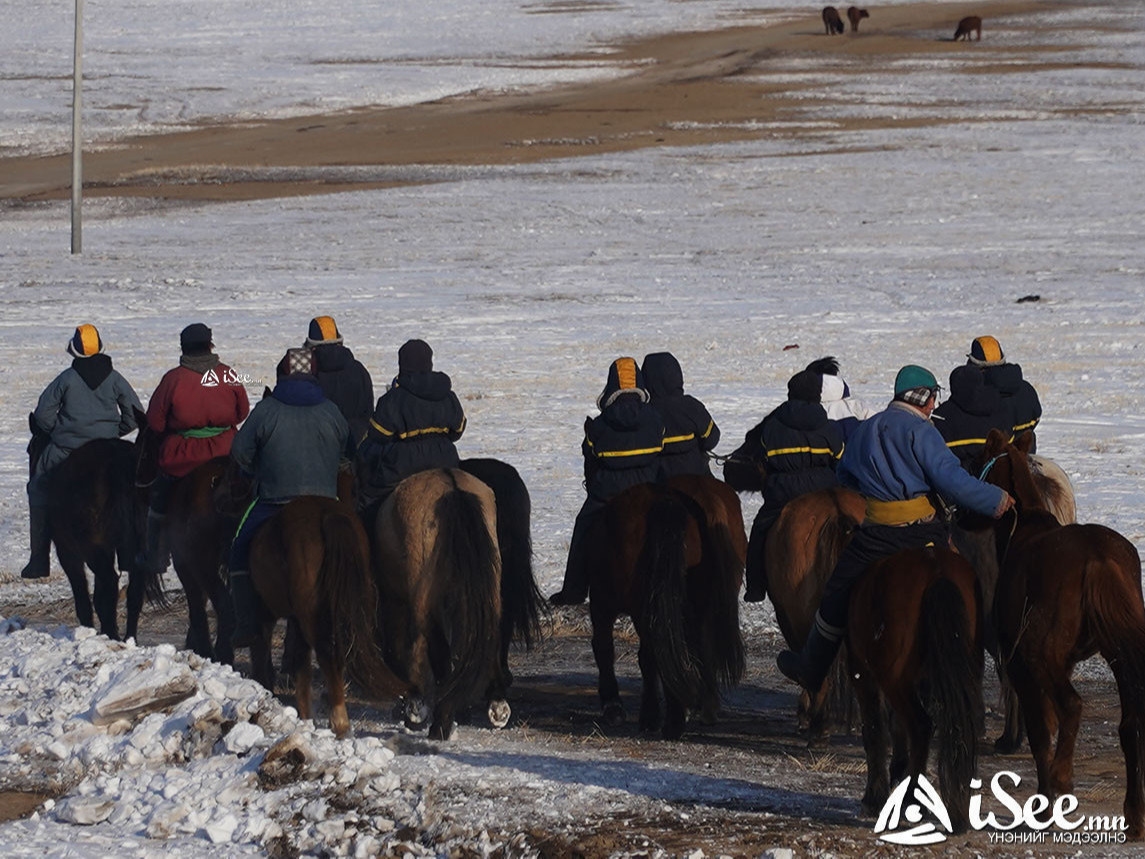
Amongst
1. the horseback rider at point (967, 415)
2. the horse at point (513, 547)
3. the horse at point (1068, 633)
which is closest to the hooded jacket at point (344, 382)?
the horse at point (513, 547)

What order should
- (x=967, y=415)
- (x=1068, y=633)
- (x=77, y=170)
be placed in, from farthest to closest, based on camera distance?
1. (x=77, y=170)
2. (x=967, y=415)
3. (x=1068, y=633)

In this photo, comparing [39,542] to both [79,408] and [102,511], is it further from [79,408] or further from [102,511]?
[79,408]

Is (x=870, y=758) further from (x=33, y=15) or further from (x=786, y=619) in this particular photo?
(x=33, y=15)

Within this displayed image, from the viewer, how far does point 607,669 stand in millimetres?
10250

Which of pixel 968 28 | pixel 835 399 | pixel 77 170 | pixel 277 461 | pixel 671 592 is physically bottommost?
pixel 671 592

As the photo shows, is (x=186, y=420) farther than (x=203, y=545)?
Yes

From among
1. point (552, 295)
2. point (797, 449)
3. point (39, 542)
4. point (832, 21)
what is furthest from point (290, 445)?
point (832, 21)

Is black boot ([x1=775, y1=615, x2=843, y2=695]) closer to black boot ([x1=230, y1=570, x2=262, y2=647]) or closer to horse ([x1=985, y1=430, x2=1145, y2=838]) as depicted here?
horse ([x1=985, y1=430, x2=1145, y2=838])

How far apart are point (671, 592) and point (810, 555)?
2.62 ft

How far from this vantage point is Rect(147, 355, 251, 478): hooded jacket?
11641mm

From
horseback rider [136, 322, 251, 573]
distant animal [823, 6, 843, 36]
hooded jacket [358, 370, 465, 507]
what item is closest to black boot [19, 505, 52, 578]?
horseback rider [136, 322, 251, 573]

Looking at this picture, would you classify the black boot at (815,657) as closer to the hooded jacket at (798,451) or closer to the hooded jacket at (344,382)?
the hooded jacket at (798,451)

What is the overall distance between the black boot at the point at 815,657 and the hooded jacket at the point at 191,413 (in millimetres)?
4695

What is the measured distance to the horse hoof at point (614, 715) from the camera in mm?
10195
